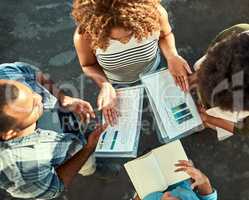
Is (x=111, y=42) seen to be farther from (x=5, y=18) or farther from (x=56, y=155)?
(x=5, y=18)

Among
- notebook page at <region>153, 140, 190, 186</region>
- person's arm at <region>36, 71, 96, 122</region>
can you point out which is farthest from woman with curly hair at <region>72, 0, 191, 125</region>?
notebook page at <region>153, 140, 190, 186</region>

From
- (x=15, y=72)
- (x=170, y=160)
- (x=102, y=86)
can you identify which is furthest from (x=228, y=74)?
(x=15, y=72)

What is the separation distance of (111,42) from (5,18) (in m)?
1.47

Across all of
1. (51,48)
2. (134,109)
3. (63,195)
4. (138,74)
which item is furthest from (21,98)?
(51,48)

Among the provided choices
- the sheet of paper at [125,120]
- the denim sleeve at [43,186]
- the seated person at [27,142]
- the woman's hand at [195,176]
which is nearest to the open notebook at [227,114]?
the woman's hand at [195,176]

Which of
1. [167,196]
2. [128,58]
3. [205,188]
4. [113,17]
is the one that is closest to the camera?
[113,17]

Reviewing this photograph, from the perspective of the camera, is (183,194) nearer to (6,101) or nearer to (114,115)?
(114,115)

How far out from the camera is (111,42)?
8.04 feet

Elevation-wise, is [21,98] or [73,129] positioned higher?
[21,98]

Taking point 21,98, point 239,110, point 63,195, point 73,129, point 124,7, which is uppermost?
point 124,7

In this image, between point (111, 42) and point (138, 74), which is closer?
point (111, 42)

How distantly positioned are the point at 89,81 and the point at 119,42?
95 centimetres

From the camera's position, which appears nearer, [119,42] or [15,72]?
[15,72]

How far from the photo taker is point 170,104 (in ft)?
8.41
